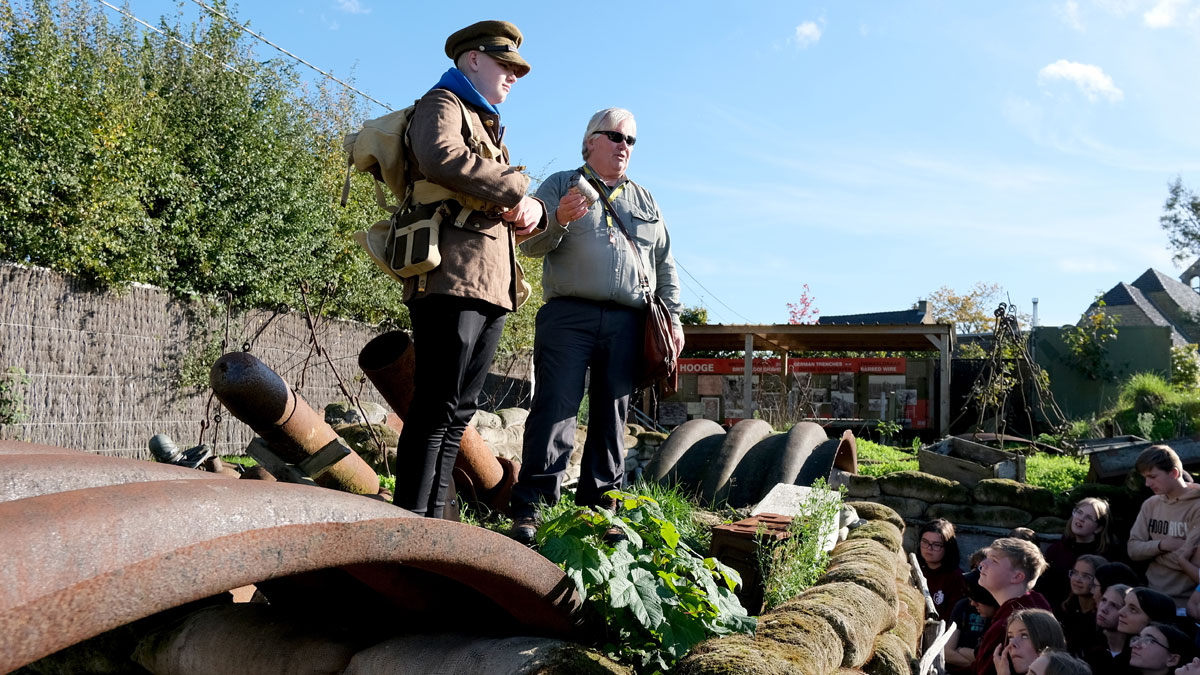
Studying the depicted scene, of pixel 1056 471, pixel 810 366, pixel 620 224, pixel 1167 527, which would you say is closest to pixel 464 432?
pixel 620 224

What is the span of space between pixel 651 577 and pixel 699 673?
306 millimetres

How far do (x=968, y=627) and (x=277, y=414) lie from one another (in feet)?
14.9

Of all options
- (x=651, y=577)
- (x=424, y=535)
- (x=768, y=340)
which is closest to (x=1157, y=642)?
(x=651, y=577)

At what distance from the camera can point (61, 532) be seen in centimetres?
99

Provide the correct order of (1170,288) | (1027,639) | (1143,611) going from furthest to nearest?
(1170,288), (1143,611), (1027,639)

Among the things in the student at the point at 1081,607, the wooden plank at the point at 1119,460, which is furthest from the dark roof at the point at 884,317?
the student at the point at 1081,607

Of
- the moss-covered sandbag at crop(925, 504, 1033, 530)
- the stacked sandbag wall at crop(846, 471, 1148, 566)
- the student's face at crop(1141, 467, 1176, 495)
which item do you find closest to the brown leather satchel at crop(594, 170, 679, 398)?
the student's face at crop(1141, 467, 1176, 495)

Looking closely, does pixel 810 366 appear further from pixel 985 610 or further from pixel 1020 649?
pixel 1020 649

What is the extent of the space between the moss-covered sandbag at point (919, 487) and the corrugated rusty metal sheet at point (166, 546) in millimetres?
8154

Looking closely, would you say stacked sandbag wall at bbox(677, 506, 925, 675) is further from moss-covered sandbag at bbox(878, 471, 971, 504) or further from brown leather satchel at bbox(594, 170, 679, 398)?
moss-covered sandbag at bbox(878, 471, 971, 504)

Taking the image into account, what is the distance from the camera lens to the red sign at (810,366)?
2027cm

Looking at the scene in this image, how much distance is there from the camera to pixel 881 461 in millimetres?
11867

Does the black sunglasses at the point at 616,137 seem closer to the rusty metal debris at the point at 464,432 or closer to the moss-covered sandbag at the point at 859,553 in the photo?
the rusty metal debris at the point at 464,432

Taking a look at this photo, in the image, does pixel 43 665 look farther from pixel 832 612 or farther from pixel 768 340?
pixel 768 340
